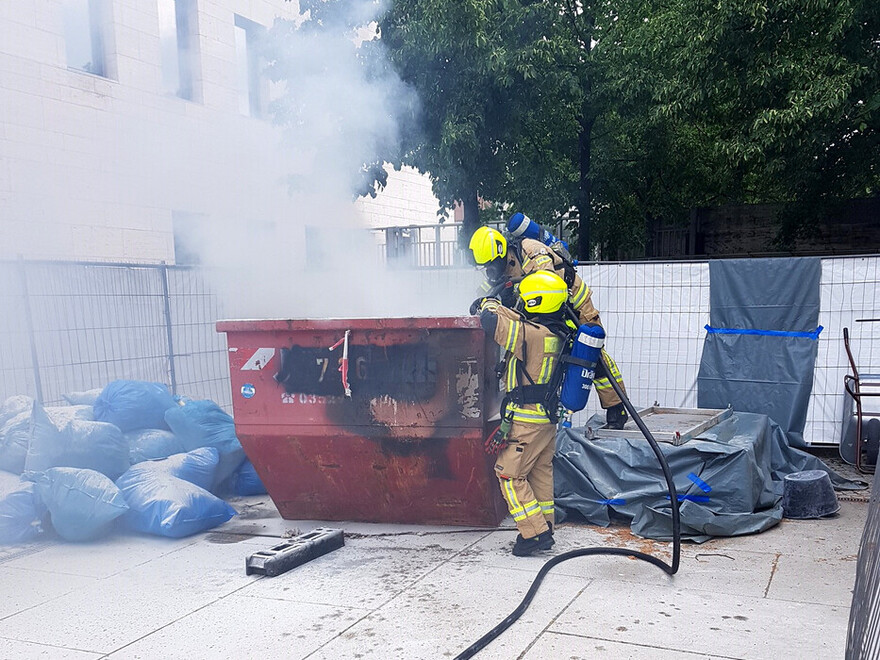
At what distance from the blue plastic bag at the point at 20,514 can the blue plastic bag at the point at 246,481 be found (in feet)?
4.38

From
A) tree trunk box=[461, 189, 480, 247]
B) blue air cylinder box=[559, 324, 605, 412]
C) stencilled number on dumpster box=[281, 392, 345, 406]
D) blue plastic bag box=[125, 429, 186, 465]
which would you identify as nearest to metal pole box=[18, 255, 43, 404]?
blue plastic bag box=[125, 429, 186, 465]

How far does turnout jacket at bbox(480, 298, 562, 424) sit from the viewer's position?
13.0 ft

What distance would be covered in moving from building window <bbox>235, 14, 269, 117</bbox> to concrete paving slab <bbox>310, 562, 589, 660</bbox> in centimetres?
563

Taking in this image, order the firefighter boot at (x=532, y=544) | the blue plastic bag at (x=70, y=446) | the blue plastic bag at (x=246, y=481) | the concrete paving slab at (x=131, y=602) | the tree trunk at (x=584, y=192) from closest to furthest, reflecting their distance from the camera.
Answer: the concrete paving slab at (x=131, y=602) < the firefighter boot at (x=532, y=544) < the blue plastic bag at (x=70, y=446) < the blue plastic bag at (x=246, y=481) < the tree trunk at (x=584, y=192)

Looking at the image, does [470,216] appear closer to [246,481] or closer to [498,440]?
[246,481]

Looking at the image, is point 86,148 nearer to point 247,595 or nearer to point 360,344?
point 360,344

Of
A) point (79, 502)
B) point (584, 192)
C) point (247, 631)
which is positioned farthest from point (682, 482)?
point (584, 192)

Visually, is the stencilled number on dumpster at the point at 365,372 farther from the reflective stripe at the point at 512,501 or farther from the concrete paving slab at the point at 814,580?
the concrete paving slab at the point at 814,580

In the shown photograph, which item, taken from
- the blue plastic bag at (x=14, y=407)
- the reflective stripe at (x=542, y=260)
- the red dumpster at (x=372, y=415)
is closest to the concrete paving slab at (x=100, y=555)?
the red dumpster at (x=372, y=415)

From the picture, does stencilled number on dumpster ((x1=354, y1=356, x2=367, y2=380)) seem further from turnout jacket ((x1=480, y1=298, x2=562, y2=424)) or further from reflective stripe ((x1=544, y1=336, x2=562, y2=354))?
reflective stripe ((x1=544, y1=336, x2=562, y2=354))

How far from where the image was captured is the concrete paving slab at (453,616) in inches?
115

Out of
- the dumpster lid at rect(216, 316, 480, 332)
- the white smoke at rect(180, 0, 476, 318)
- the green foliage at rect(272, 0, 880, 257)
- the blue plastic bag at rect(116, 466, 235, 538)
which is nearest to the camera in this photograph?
the dumpster lid at rect(216, 316, 480, 332)

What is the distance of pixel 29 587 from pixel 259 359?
5.54 ft

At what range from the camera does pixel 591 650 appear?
113 inches
